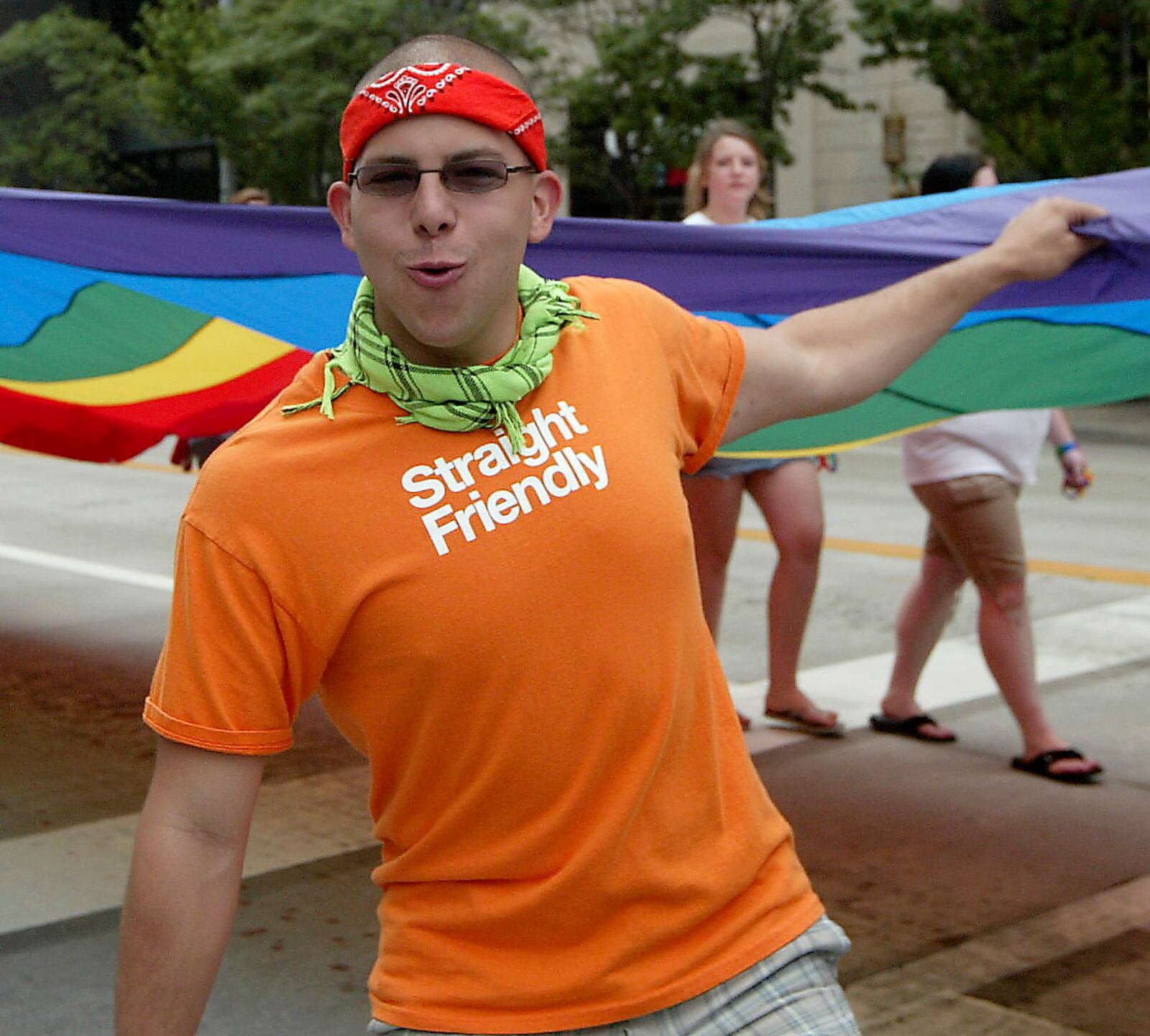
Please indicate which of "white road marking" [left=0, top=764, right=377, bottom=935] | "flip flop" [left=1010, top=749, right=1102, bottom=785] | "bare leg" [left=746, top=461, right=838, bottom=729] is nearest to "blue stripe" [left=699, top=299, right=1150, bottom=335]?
"bare leg" [left=746, top=461, right=838, bottom=729]

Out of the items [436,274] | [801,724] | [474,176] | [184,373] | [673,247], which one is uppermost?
[474,176]

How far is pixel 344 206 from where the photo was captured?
2.09 metres

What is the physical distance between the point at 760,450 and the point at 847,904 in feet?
4.74

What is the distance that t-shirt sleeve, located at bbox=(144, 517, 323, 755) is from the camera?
1870 millimetres

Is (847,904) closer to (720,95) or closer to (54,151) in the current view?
(720,95)

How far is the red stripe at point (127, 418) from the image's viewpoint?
6168 millimetres

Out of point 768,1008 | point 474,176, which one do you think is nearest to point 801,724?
point 768,1008

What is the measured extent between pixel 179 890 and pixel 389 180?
2.65ft

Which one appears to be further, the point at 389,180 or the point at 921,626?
the point at 921,626

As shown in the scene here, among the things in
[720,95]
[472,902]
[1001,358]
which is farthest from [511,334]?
[720,95]


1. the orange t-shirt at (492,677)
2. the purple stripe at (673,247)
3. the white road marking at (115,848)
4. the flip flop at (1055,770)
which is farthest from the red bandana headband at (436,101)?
the flip flop at (1055,770)

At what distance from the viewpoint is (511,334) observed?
6.70 ft

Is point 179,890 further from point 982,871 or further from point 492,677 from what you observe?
point 982,871

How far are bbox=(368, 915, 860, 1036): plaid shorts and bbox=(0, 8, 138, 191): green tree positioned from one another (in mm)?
31143
